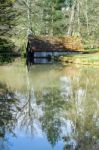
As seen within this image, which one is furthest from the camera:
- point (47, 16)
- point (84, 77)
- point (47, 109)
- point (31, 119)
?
point (47, 16)

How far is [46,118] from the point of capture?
17953mm

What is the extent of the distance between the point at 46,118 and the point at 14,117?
4.49 feet

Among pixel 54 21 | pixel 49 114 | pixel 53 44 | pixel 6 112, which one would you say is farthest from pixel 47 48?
pixel 49 114

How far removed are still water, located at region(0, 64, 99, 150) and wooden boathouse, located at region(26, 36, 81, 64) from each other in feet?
85.0

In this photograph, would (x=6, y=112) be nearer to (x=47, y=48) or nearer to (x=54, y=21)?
(x=47, y=48)

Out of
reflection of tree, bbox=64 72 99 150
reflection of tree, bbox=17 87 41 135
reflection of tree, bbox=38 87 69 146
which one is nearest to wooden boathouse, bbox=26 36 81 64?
reflection of tree, bbox=64 72 99 150

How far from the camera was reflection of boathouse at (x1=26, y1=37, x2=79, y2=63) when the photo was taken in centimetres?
5906

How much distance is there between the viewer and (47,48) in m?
59.2

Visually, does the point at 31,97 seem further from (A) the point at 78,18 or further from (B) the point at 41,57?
(A) the point at 78,18

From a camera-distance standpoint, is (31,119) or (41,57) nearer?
(31,119)

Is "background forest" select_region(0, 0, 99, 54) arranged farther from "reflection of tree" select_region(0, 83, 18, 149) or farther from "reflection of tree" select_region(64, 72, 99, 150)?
"reflection of tree" select_region(0, 83, 18, 149)

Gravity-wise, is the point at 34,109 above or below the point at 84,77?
above

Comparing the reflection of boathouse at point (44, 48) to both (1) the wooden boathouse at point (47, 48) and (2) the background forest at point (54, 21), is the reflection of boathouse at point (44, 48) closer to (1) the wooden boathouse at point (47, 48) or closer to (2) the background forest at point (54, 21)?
(1) the wooden boathouse at point (47, 48)

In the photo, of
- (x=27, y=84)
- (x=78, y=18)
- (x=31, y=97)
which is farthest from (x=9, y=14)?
(x=31, y=97)
